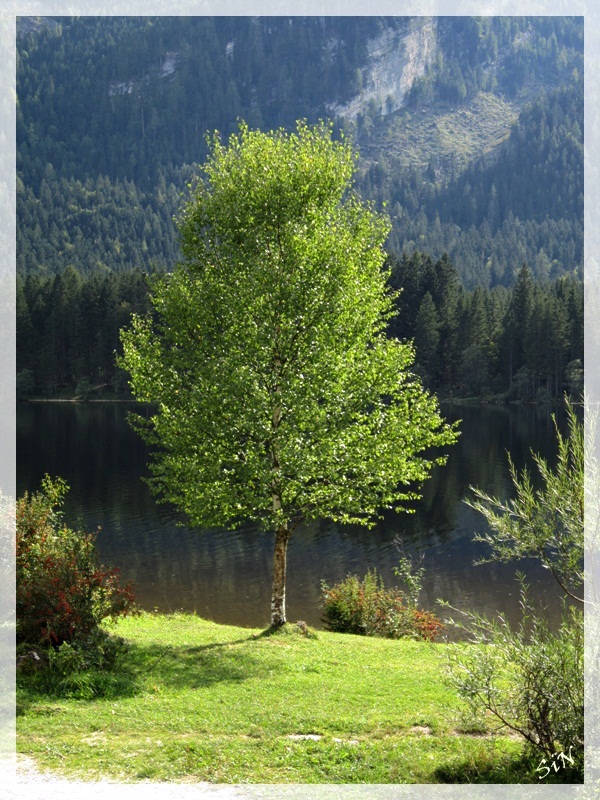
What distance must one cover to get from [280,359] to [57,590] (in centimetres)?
817

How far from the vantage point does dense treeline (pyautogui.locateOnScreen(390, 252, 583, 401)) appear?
110 metres

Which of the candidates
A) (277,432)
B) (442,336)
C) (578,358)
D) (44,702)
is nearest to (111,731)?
(44,702)

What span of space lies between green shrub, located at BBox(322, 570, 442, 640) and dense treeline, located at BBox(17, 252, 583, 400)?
84.9m

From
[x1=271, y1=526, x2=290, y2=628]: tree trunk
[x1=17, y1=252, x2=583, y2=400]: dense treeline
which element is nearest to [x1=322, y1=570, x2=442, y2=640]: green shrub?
[x1=271, y1=526, x2=290, y2=628]: tree trunk

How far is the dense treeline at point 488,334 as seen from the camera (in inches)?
4348

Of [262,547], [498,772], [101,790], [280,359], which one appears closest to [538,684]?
[498,772]

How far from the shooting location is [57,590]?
51.9 feet

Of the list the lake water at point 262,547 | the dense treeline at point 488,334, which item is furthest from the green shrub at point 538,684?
the dense treeline at point 488,334

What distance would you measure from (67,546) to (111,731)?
17.7ft

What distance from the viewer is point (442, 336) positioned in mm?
121000

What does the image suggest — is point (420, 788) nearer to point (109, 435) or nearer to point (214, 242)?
point (214, 242)

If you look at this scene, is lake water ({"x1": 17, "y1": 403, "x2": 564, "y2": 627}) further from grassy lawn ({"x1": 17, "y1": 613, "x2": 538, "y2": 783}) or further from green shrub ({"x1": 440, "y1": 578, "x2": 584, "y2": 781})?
green shrub ({"x1": 440, "y1": 578, "x2": 584, "y2": 781})

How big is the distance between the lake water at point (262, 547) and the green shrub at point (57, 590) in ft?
36.7
